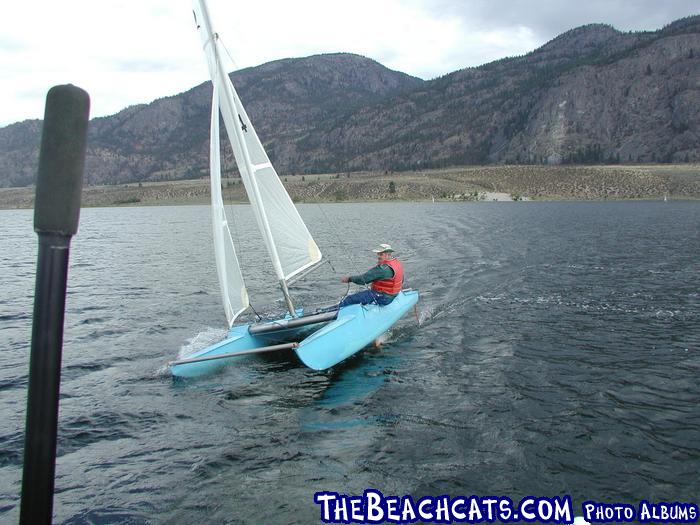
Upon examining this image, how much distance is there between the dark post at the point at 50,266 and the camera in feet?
8.29

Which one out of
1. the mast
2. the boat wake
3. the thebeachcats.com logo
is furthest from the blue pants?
the thebeachcats.com logo

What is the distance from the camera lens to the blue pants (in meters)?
14.3

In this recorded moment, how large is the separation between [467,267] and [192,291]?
1310 centimetres

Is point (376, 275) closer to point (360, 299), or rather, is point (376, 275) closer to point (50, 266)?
point (360, 299)

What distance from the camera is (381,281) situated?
15.1m

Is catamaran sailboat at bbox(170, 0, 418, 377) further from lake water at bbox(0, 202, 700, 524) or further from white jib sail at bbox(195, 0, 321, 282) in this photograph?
lake water at bbox(0, 202, 700, 524)

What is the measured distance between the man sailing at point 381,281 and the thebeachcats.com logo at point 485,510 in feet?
23.5

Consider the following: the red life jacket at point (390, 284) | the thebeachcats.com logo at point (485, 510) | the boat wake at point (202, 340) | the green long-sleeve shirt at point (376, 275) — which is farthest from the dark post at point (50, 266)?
the red life jacket at point (390, 284)

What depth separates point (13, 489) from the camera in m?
7.95

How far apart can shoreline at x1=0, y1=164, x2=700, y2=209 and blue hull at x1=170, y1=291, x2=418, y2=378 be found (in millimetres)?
88969

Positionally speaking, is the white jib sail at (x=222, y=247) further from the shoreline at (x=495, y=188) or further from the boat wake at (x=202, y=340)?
the shoreline at (x=495, y=188)

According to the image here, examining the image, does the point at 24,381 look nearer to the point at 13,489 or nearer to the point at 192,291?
the point at 13,489

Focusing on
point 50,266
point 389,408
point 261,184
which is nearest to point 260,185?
point 261,184

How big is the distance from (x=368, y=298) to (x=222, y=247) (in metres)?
3.93
